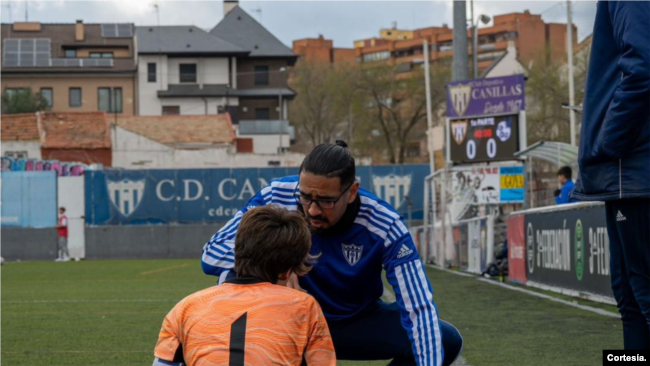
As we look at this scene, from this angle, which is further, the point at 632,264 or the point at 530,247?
the point at 530,247

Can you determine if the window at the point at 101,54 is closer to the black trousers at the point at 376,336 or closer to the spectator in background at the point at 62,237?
the spectator in background at the point at 62,237

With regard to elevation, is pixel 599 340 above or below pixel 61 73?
below

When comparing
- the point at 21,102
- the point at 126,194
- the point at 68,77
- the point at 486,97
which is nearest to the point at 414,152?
the point at 68,77

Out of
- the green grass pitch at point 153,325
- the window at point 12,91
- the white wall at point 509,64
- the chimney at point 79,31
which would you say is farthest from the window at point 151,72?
the green grass pitch at point 153,325

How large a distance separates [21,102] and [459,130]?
60.1m

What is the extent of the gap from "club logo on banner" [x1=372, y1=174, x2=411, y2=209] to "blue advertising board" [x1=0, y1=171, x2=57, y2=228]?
1162 cm

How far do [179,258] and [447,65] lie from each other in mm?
45461

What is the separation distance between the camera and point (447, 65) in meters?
79.7

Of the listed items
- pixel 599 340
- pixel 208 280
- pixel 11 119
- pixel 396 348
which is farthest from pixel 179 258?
pixel 396 348

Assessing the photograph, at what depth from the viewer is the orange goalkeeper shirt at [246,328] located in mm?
3666

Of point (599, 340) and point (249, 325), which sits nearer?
point (249, 325)

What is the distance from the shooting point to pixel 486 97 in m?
27.2

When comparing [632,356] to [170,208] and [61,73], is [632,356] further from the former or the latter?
[61,73]

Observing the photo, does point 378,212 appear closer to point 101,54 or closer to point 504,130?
point 504,130
